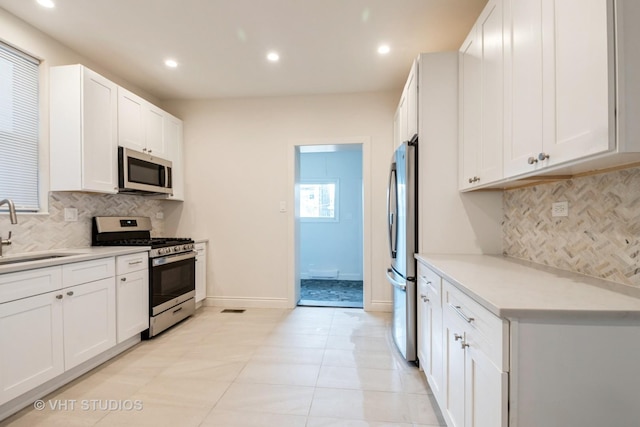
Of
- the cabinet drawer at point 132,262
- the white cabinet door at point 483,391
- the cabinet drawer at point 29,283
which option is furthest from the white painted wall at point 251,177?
the white cabinet door at point 483,391

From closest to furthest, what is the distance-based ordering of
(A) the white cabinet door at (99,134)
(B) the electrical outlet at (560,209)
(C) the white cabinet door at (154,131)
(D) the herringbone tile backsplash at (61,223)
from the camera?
(B) the electrical outlet at (560,209) → (D) the herringbone tile backsplash at (61,223) → (A) the white cabinet door at (99,134) → (C) the white cabinet door at (154,131)

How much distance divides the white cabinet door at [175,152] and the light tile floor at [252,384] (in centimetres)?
166

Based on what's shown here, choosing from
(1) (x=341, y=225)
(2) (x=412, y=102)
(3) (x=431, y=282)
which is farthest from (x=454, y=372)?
(1) (x=341, y=225)

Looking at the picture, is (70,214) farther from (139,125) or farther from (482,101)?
(482,101)

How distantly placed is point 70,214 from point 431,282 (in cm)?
295

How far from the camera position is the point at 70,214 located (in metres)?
2.53

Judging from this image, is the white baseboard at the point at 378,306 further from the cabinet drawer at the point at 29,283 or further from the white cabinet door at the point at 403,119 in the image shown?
the cabinet drawer at the point at 29,283

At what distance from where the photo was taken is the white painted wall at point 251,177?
359 cm

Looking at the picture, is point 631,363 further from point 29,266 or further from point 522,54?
point 29,266

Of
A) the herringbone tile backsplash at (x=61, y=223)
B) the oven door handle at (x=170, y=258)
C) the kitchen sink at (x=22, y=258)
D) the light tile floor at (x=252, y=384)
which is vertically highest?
the herringbone tile backsplash at (x=61, y=223)

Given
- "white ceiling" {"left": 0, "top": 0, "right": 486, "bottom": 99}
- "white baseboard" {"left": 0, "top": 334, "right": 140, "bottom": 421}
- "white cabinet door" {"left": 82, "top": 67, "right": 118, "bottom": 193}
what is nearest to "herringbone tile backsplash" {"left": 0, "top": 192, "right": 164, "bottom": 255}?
"white cabinet door" {"left": 82, "top": 67, "right": 118, "bottom": 193}

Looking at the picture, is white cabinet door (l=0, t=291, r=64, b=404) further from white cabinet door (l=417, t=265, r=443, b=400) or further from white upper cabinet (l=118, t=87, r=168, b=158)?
white cabinet door (l=417, t=265, r=443, b=400)

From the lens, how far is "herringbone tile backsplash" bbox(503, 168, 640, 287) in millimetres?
1200

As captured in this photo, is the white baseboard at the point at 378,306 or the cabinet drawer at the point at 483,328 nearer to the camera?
the cabinet drawer at the point at 483,328
